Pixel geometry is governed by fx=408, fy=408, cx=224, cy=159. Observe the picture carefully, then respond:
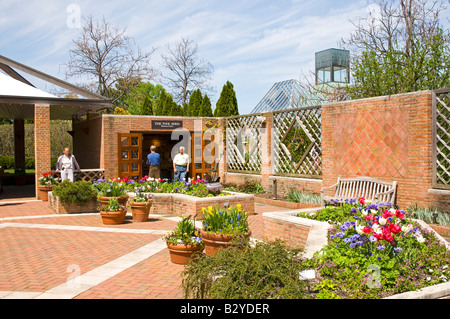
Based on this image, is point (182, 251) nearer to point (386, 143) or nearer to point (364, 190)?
point (364, 190)

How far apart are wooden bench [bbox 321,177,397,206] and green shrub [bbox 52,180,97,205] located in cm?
600

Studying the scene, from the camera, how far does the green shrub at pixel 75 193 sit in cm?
1029

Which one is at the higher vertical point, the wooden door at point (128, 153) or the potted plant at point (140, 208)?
the wooden door at point (128, 153)

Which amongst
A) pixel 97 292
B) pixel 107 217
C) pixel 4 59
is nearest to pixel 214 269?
pixel 97 292

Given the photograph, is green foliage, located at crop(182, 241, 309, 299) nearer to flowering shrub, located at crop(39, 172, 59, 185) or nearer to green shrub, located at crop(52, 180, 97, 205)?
green shrub, located at crop(52, 180, 97, 205)

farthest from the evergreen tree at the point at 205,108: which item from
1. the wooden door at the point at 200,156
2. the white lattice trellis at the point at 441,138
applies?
the white lattice trellis at the point at 441,138

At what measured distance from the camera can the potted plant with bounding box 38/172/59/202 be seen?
43.3ft

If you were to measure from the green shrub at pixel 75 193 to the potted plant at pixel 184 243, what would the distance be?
5.49m

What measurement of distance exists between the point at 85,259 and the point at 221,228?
2055 millimetres

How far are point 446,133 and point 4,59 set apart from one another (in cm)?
1475

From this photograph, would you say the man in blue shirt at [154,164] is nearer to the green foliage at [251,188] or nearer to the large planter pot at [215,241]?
the green foliage at [251,188]

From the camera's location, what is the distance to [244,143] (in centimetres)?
1577

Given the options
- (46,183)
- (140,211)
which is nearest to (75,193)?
(140,211)

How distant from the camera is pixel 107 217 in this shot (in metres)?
8.80
